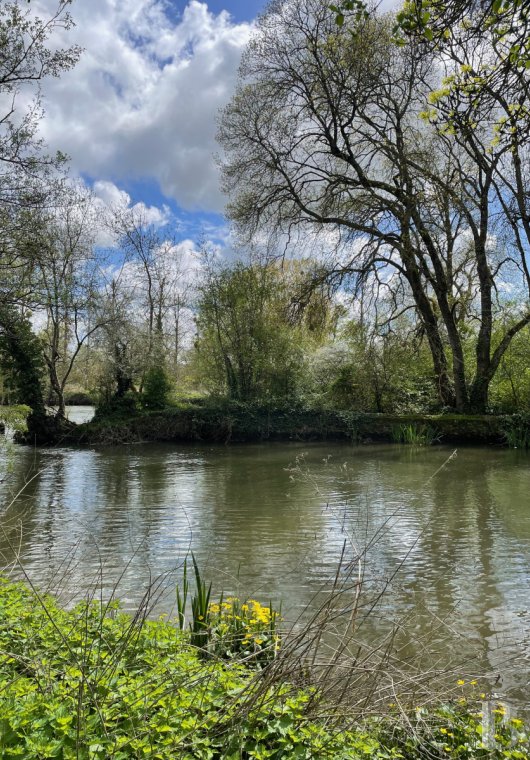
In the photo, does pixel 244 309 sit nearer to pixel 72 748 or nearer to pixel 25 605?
pixel 25 605

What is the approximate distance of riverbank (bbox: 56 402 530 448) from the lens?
2109 cm

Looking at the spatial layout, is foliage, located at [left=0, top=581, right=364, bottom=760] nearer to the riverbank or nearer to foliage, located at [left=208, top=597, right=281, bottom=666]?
foliage, located at [left=208, top=597, right=281, bottom=666]

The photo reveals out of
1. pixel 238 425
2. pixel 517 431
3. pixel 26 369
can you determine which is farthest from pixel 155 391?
pixel 517 431

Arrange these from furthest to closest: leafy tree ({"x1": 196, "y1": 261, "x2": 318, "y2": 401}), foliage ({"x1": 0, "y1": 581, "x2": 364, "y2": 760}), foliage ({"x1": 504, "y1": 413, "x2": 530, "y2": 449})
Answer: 1. leafy tree ({"x1": 196, "y1": 261, "x2": 318, "y2": 401})
2. foliage ({"x1": 504, "y1": 413, "x2": 530, "y2": 449})
3. foliage ({"x1": 0, "y1": 581, "x2": 364, "y2": 760})

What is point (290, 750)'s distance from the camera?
2285 millimetres

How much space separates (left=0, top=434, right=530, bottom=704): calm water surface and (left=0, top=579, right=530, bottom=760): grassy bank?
569 mm

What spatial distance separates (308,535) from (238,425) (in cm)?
1415

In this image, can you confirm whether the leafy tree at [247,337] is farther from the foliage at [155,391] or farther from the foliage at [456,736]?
the foliage at [456,736]

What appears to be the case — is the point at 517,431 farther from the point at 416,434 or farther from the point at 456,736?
the point at 456,736

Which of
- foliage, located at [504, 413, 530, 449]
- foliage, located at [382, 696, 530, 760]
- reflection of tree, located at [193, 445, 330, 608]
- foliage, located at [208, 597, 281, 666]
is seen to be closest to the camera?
foliage, located at [382, 696, 530, 760]

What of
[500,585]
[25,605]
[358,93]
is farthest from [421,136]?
[25,605]

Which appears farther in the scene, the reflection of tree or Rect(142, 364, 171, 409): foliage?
Rect(142, 364, 171, 409): foliage

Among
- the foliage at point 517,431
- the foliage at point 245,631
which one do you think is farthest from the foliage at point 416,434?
the foliage at point 245,631

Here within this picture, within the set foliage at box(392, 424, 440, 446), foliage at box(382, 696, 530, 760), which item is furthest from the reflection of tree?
A: foliage at box(392, 424, 440, 446)
